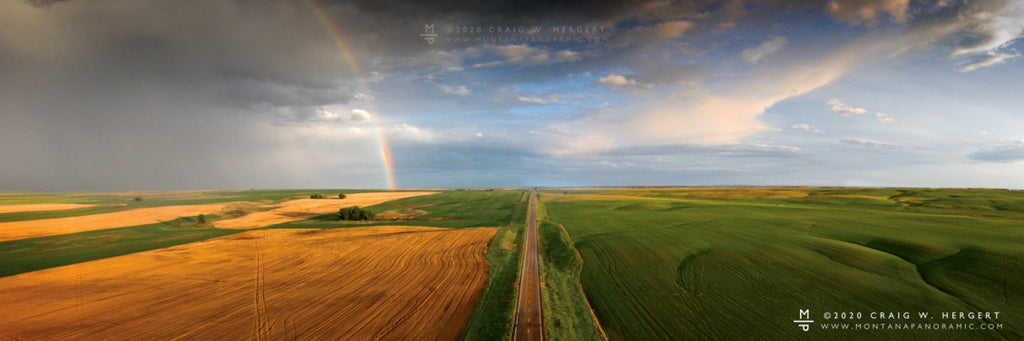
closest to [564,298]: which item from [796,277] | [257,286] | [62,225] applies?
[796,277]

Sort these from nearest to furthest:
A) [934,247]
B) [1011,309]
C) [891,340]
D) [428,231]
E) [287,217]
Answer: [891,340], [1011,309], [934,247], [428,231], [287,217]

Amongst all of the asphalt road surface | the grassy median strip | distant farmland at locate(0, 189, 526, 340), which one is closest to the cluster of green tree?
distant farmland at locate(0, 189, 526, 340)

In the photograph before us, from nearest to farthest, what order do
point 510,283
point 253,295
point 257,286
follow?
point 253,295
point 257,286
point 510,283

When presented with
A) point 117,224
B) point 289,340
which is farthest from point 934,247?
point 117,224

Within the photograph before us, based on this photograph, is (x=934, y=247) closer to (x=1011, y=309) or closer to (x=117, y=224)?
(x=1011, y=309)

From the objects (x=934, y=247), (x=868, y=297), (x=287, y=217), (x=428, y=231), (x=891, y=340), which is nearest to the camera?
(x=891, y=340)

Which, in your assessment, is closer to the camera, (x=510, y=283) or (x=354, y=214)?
(x=510, y=283)

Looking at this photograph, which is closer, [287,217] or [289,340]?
[289,340]

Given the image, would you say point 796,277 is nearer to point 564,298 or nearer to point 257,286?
point 564,298

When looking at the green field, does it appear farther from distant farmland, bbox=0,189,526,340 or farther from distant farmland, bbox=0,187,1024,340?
distant farmland, bbox=0,189,526,340
